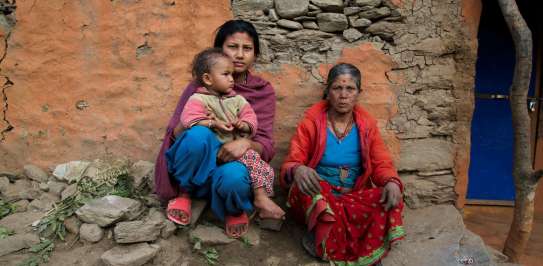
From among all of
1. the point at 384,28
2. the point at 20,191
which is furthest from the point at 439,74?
the point at 20,191

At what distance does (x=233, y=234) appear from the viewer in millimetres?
2572

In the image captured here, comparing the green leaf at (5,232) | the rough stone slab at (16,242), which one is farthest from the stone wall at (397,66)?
the green leaf at (5,232)

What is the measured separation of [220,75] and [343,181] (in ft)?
3.46

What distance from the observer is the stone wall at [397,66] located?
308cm

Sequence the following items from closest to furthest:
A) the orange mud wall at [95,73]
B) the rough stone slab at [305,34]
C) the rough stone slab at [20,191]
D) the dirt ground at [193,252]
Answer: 1. the dirt ground at [193,252]
2. the rough stone slab at [20,191]
3. the orange mud wall at [95,73]
4. the rough stone slab at [305,34]

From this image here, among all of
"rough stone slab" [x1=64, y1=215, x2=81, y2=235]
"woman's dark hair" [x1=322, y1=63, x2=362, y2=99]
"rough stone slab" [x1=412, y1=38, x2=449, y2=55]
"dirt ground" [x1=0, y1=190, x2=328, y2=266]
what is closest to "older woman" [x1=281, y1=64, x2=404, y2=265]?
"woman's dark hair" [x1=322, y1=63, x2=362, y2=99]

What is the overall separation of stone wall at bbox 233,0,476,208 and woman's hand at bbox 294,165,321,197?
661mm

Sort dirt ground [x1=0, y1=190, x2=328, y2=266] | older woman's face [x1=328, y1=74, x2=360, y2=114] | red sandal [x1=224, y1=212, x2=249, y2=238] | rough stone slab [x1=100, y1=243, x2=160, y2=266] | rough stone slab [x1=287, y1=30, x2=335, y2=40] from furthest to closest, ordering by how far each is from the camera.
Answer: rough stone slab [x1=287, y1=30, x2=335, y2=40] → older woman's face [x1=328, y1=74, x2=360, y2=114] → red sandal [x1=224, y1=212, x2=249, y2=238] → dirt ground [x1=0, y1=190, x2=328, y2=266] → rough stone slab [x1=100, y1=243, x2=160, y2=266]

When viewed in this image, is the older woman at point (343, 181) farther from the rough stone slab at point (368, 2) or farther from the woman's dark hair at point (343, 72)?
the rough stone slab at point (368, 2)

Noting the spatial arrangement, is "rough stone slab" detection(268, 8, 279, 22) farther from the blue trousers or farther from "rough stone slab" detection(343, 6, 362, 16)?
the blue trousers

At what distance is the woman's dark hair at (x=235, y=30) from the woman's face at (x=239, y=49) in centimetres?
3

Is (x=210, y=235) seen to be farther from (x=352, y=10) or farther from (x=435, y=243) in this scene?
(x=352, y=10)

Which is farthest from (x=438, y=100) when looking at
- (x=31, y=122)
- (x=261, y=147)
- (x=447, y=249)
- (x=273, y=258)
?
(x=31, y=122)

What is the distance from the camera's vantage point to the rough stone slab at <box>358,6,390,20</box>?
10.0 ft
